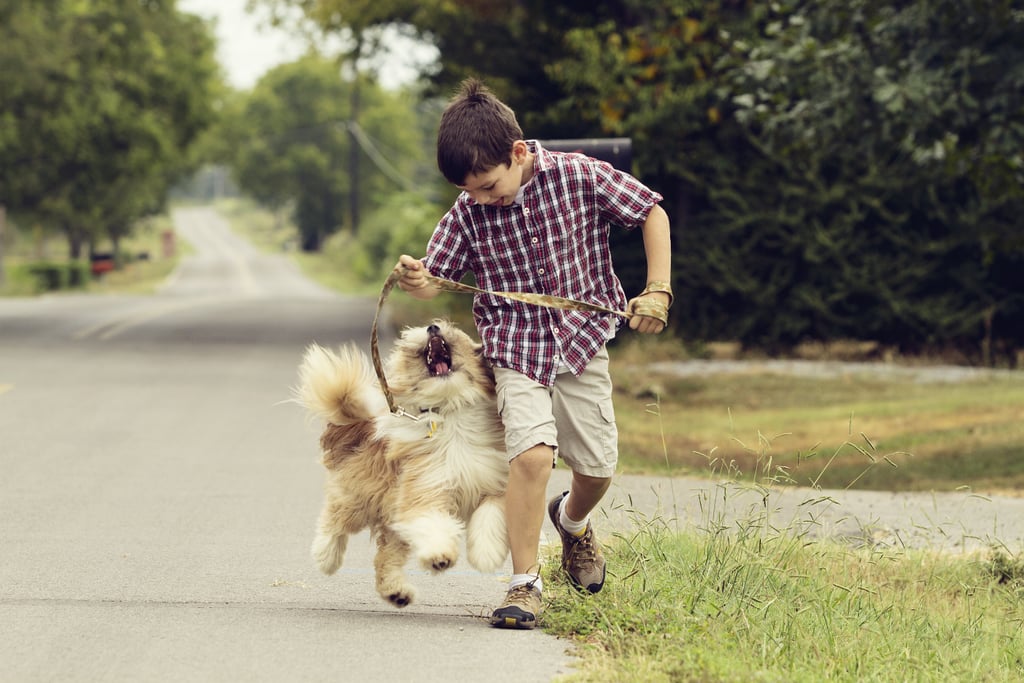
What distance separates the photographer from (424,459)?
4.96 meters

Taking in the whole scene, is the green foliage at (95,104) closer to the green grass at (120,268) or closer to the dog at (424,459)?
the green grass at (120,268)

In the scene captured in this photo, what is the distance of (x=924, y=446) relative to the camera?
11.9 m

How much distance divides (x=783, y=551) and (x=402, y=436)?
6.04ft

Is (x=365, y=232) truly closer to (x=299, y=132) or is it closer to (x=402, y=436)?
(x=299, y=132)

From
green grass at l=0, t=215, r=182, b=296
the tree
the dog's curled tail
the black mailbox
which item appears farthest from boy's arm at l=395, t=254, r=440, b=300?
the tree

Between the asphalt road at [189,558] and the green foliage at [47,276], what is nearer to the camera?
the asphalt road at [189,558]

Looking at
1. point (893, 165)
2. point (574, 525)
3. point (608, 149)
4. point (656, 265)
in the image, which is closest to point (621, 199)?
point (656, 265)

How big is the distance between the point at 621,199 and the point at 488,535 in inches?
49.4

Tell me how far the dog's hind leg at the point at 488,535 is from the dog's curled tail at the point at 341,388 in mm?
564

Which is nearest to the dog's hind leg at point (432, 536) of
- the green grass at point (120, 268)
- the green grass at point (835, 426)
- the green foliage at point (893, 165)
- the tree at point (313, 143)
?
the green grass at point (835, 426)

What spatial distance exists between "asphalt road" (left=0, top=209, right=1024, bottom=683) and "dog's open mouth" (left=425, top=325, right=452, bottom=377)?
36.3 inches

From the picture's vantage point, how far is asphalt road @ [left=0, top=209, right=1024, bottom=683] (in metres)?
4.66

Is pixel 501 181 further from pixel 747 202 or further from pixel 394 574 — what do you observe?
pixel 747 202

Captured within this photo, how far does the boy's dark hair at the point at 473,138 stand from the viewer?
4676 millimetres
